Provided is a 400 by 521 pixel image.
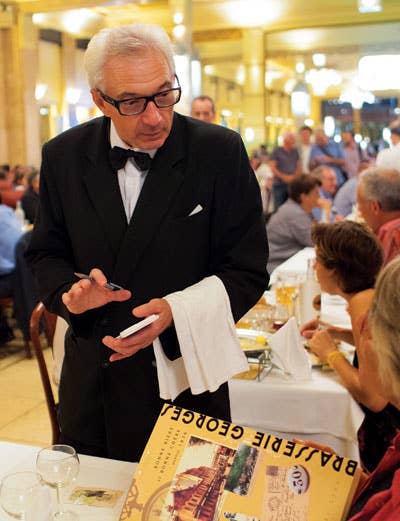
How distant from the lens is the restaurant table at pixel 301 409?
2.38 meters

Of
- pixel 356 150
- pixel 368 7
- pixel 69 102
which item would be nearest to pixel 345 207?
pixel 356 150

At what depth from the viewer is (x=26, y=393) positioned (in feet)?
15.5

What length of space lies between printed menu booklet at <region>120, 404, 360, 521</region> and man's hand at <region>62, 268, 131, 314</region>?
296mm

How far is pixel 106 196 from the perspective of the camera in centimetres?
170

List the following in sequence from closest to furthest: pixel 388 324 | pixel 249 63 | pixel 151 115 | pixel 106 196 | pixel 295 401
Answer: pixel 388 324 → pixel 151 115 → pixel 106 196 → pixel 295 401 → pixel 249 63

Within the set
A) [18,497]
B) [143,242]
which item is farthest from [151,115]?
[18,497]

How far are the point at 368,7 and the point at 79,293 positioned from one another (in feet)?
37.1

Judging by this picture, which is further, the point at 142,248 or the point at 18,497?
the point at 142,248

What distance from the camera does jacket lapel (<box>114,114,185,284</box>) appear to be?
1.64m

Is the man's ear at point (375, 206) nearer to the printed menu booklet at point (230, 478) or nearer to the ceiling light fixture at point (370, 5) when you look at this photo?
the printed menu booklet at point (230, 478)

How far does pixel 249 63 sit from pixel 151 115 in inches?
516

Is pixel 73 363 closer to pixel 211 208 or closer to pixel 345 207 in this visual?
pixel 211 208

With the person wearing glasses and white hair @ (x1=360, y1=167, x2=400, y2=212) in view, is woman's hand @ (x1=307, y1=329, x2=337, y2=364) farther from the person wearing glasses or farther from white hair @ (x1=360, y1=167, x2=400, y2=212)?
white hair @ (x1=360, y1=167, x2=400, y2=212)

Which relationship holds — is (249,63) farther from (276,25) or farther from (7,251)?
(7,251)
